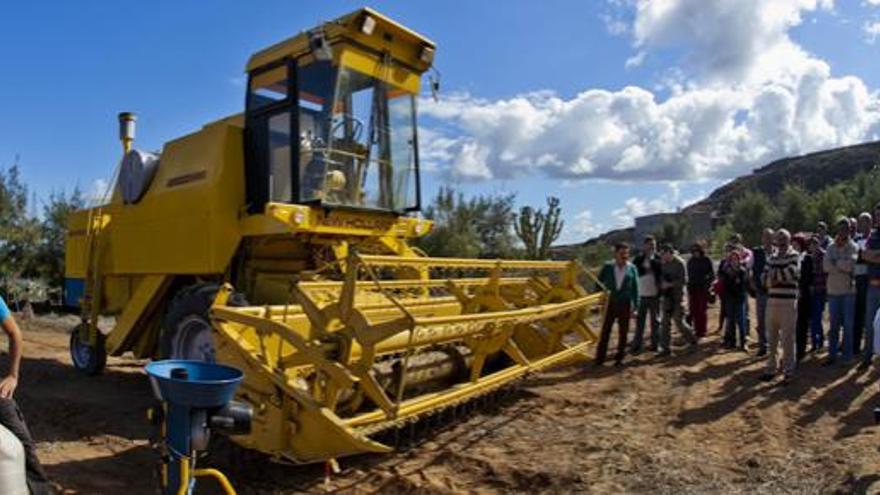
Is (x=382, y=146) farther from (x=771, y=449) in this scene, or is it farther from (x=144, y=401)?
(x=771, y=449)

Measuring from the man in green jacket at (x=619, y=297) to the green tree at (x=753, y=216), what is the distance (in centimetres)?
2685

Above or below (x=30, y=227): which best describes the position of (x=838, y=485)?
below

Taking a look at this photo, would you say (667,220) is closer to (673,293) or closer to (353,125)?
(673,293)

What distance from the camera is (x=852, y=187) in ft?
104

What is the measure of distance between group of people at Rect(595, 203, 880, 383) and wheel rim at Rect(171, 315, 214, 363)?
4.79 meters

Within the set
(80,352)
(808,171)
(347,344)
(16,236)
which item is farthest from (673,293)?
(808,171)

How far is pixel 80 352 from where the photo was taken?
382 inches

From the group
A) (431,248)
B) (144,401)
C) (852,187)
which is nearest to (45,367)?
(144,401)

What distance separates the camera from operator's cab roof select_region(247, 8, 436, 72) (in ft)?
23.8

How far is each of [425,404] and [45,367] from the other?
23.2ft

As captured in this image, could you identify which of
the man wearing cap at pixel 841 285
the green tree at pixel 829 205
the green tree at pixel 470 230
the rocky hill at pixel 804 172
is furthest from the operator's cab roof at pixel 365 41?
the rocky hill at pixel 804 172

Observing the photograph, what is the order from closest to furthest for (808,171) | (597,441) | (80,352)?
(597,441)
(80,352)
(808,171)

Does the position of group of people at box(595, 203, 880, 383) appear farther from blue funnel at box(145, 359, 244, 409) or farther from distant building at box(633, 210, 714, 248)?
distant building at box(633, 210, 714, 248)

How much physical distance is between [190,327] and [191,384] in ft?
14.3
